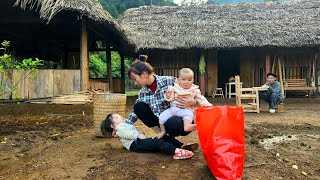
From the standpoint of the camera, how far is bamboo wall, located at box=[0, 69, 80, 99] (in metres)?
6.97

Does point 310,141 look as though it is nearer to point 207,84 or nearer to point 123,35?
point 123,35

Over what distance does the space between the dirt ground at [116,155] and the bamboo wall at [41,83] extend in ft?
4.35

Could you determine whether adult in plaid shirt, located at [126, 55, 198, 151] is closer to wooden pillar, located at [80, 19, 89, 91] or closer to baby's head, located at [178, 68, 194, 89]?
baby's head, located at [178, 68, 194, 89]

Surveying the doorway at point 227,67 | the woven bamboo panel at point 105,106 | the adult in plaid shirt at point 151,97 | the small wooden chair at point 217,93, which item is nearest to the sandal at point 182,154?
the adult in plaid shirt at point 151,97

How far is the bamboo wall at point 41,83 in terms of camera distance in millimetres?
6969

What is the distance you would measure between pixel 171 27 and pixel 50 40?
4.83 metres

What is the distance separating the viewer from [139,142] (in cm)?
320

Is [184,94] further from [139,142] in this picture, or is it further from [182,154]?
[139,142]

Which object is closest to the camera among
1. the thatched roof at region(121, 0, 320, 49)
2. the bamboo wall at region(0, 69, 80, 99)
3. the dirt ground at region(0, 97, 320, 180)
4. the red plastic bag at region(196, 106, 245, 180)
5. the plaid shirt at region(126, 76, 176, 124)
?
the red plastic bag at region(196, 106, 245, 180)

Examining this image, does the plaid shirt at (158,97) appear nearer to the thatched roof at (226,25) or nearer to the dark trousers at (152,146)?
the dark trousers at (152,146)

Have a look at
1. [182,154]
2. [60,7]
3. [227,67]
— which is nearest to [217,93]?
[227,67]

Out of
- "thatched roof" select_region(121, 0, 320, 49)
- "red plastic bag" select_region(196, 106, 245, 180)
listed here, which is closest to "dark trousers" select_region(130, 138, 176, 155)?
"red plastic bag" select_region(196, 106, 245, 180)

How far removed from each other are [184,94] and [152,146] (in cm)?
61

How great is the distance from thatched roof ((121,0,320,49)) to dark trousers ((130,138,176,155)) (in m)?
7.81
